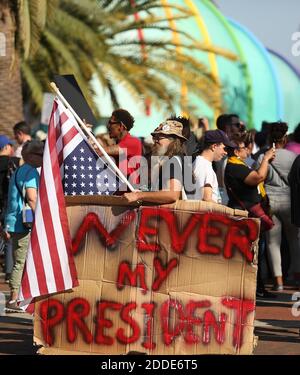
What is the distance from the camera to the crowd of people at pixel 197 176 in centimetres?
836

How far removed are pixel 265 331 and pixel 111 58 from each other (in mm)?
15273

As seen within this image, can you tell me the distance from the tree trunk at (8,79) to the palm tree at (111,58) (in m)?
0.05

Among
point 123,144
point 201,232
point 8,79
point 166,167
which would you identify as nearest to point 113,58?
point 8,79

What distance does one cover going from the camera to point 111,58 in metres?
24.3

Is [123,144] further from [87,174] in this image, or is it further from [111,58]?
[111,58]

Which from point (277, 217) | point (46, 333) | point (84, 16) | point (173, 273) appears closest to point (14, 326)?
point (46, 333)

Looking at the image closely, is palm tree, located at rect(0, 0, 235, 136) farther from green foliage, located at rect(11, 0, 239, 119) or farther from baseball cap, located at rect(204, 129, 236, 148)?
baseball cap, located at rect(204, 129, 236, 148)

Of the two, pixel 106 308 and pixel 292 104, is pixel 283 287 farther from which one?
pixel 292 104

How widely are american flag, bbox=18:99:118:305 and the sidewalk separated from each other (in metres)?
0.74

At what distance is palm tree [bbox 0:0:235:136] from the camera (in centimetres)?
2384

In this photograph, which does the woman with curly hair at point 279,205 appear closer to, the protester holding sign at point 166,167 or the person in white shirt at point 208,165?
the person in white shirt at point 208,165

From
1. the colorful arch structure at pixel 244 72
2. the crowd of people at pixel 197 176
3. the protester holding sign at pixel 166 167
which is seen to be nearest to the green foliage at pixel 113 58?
the colorful arch structure at pixel 244 72

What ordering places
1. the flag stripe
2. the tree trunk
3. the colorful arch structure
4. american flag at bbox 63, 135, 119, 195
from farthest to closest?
the colorful arch structure, the tree trunk, american flag at bbox 63, 135, 119, 195, the flag stripe

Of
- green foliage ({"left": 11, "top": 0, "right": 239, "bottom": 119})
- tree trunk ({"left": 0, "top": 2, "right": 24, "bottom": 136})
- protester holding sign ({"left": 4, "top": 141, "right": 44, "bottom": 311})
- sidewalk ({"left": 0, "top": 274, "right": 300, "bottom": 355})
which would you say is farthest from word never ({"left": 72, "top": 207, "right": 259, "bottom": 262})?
green foliage ({"left": 11, "top": 0, "right": 239, "bottom": 119})
